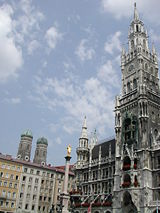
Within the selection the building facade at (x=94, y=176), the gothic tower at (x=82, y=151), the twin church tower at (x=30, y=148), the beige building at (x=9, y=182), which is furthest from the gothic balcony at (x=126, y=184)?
A: the twin church tower at (x=30, y=148)

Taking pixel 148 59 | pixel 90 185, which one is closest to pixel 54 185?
pixel 90 185

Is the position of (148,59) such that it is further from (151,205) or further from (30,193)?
(30,193)

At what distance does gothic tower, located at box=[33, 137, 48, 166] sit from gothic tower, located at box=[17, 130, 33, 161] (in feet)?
12.5

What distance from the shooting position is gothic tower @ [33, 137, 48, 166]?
131m

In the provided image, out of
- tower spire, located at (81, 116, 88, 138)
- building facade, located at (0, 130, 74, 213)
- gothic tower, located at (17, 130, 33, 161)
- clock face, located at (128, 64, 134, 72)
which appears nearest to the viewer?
clock face, located at (128, 64, 134, 72)

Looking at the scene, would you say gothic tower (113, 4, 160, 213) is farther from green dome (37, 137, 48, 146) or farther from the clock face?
green dome (37, 137, 48, 146)

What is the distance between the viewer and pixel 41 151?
438 ft

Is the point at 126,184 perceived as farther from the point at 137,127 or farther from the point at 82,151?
the point at 82,151

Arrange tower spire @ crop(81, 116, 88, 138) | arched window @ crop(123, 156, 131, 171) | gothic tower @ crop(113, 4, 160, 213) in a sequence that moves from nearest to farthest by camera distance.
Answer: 1. gothic tower @ crop(113, 4, 160, 213)
2. arched window @ crop(123, 156, 131, 171)
3. tower spire @ crop(81, 116, 88, 138)

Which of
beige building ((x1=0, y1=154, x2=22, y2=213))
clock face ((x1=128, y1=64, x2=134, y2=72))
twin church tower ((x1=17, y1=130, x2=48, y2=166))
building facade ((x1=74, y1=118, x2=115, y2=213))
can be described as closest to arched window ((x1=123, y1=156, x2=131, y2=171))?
building facade ((x1=74, y1=118, x2=115, y2=213))

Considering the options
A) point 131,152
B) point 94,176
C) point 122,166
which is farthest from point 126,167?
point 94,176

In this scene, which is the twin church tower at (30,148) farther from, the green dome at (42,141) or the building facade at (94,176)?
the building facade at (94,176)

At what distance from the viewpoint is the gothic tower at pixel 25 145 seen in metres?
129

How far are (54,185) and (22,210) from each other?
13.7m
